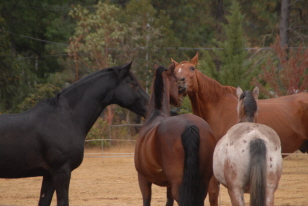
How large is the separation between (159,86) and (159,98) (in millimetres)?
145

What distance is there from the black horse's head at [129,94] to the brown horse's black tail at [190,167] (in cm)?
113

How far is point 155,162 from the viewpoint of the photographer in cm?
527

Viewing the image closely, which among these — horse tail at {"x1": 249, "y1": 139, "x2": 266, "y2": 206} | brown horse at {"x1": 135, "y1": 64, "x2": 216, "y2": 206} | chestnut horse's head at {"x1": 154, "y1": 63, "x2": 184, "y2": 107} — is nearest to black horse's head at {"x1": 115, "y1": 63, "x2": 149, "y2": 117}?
chestnut horse's head at {"x1": 154, "y1": 63, "x2": 184, "y2": 107}

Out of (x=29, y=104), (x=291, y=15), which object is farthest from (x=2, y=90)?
(x=291, y=15)

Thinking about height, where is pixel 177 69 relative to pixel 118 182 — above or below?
above

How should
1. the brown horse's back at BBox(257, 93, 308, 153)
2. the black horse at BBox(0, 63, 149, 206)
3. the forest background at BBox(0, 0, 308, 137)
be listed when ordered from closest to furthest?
the black horse at BBox(0, 63, 149, 206) → the brown horse's back at BBox(257, 93, 308, 153) → the forest background at BBox(0, 0, 308, 137)

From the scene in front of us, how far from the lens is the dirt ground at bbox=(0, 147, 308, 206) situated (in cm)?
927

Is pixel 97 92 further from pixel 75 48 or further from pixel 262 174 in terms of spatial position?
pixel 75 48

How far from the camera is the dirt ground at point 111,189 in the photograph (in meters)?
9.27

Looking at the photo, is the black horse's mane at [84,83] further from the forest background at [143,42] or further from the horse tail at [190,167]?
the forest background at [143,42]

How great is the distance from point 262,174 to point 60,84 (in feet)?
78.6

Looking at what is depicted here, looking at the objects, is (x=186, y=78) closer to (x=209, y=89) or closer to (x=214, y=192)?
(x=209, y=89)

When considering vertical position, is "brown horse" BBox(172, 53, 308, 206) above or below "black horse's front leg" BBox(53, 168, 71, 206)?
above

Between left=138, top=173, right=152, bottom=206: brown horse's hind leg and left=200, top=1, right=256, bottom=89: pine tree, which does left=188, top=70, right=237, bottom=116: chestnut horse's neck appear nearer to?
left=138, top=173, right=152, bottom=206: brown horse's hind leg
